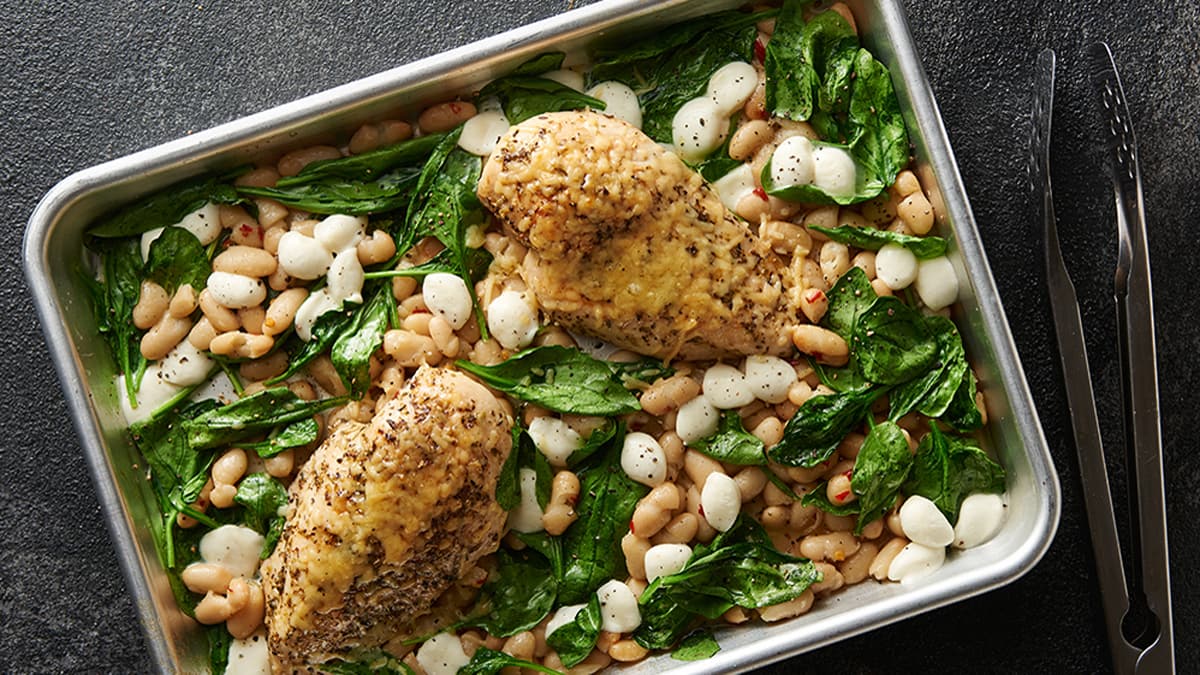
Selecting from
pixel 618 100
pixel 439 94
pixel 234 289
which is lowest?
pixel 234 289

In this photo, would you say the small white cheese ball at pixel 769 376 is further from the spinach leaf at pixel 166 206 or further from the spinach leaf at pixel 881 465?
the spinach leaf at pixel 166 206

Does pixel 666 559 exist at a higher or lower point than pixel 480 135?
lower

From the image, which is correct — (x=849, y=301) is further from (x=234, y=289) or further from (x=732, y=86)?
(x=234, y=289)

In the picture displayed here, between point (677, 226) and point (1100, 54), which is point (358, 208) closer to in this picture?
point (677, 226)

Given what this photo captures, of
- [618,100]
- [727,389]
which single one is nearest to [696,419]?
[727,389]

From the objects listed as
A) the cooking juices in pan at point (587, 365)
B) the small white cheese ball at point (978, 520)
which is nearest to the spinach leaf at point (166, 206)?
the cooking juices in pan at point (587, 365)

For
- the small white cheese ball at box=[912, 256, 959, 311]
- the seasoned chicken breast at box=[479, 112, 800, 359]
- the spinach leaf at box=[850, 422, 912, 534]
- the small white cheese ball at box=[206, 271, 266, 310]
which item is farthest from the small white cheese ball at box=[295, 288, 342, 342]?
the small white cheese ball at box=[912, 256, 959, 311]

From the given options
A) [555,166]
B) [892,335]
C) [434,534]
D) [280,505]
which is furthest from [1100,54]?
[280,505]
